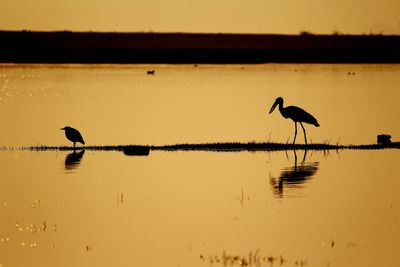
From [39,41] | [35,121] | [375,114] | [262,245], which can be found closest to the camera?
[262,245]

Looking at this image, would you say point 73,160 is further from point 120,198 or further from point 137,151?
point 120,198

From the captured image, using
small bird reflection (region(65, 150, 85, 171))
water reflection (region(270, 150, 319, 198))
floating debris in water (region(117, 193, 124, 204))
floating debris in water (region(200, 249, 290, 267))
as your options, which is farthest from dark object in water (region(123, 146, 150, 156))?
floating debris in water (region(200, 249, 290, 267))

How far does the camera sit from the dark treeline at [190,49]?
8769 cm

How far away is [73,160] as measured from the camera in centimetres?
1931

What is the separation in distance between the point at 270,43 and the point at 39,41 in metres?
22.8

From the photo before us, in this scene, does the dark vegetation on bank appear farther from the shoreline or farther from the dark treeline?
the dark treeline

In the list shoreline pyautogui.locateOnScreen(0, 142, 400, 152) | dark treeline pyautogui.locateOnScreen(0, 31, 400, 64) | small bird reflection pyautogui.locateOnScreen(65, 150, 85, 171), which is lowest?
small bird reflection pyautogui.locateOnScreen(65, 150, 85, 171)

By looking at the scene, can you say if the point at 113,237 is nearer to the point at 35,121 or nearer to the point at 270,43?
the point at 35,121

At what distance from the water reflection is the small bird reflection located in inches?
142

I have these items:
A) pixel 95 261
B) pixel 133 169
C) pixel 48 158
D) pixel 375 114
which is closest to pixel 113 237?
pixel 95 261

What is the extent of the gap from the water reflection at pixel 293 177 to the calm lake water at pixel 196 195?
0.16 ft

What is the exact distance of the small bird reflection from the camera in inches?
724

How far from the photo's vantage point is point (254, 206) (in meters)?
14.4

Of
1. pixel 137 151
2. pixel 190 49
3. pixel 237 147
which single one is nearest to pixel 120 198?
pixel 137 151
